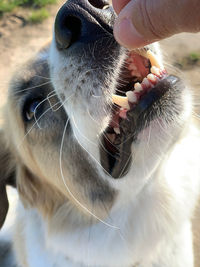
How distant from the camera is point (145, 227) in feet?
7.45

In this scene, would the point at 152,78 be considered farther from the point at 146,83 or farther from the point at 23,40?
the point at 23,40

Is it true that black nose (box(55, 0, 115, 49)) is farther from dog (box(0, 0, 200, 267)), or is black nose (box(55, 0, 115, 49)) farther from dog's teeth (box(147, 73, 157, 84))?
dog's teeth (box(147, 73, 157, 84))

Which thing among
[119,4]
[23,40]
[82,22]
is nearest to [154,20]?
[119,4]

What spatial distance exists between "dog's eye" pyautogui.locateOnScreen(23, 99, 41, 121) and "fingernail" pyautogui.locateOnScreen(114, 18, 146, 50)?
0.95 metres

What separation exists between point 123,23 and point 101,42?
406 mm

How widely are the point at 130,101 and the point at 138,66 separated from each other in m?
0.25

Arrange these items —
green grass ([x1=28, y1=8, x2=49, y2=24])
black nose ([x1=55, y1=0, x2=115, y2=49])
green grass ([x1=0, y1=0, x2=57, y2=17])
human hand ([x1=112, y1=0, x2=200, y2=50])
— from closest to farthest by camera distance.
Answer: human hand ([x1=112, y1=0, x2=200, y2=50]), black nose ([x1=55, y1=0, x2=115, y2=49]), green grass ([x1=28, y1=8, x2=49, y2=24]), green grass ([x1=0, y1=0, x2=57, y2=17])

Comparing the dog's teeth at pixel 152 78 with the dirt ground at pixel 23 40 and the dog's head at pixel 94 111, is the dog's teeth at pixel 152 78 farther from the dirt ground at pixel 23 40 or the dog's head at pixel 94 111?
the dirt ground at pixel 23 40

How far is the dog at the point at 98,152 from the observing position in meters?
1.69

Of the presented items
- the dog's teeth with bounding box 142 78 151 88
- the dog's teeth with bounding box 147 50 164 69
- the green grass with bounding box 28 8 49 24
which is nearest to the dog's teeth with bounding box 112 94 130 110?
the dog's teeth with bounding box 142 78 151 88

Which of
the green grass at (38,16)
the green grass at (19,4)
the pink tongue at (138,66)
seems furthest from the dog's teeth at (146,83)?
the green grass at (19,4)

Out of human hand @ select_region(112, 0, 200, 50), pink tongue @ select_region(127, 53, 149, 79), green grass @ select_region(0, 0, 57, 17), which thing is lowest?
pink tongue @ select_region(127, 53, 149, 79)

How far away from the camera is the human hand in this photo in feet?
3.61

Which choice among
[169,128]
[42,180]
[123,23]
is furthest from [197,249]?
[123,23]
